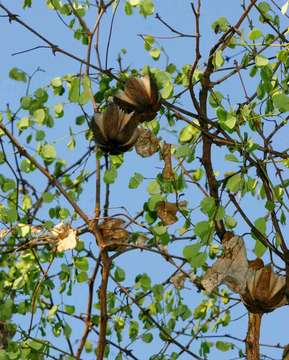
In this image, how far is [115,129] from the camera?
126 inches

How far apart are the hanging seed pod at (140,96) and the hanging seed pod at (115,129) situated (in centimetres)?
3

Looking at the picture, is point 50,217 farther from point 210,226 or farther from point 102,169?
point 210,226

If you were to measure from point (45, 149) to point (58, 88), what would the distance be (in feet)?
0.95

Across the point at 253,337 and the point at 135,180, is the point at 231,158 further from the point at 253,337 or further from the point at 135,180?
the point at 253,337

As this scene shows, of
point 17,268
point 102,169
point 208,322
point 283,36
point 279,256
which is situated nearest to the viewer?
point 279,256

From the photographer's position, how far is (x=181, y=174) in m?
3.20

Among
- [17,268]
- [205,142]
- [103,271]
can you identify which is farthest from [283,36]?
[17,268]

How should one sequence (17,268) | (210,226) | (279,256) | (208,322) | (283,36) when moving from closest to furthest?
(210,226), (279,256), (283,36), (208,322), (17,268)

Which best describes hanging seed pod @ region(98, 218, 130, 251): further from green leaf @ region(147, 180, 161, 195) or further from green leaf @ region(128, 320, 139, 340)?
green leaf @ region(128, 320, 139, 340)

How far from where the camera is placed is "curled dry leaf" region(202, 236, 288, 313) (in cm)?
295

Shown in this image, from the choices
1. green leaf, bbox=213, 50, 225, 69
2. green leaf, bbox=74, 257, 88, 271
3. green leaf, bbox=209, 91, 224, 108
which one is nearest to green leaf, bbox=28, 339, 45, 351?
green leaf, bbox=74, 257, 88, 271

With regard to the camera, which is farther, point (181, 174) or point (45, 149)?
point (45, 149)

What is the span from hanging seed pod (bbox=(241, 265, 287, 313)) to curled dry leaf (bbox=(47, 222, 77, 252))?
0.62 metres

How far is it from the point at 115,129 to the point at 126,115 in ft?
0.20
